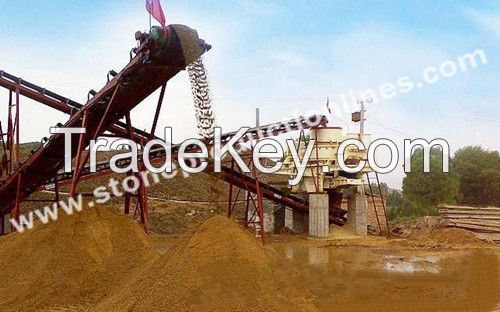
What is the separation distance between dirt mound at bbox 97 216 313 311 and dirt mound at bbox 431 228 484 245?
15.9 meters

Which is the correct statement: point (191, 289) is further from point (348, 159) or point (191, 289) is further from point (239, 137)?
point (348, 159)

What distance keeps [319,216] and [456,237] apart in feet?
20.8

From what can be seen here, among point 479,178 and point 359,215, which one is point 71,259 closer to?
point 359,215

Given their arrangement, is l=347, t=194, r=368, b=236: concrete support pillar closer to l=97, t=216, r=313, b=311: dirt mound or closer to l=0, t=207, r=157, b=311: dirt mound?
l=0, t=207, r=157, b=311: dirt mound

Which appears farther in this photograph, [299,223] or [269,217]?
[269,217]

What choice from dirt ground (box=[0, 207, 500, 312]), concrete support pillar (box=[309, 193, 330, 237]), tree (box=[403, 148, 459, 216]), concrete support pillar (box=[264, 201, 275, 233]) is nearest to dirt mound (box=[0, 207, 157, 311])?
dirt ground (box=[0, 207, 500, 312])

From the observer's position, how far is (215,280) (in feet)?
27.5

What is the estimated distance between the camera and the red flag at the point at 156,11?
12.5 meters

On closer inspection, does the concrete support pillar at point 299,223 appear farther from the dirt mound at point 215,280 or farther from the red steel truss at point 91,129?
the dirt mound at point 215,280

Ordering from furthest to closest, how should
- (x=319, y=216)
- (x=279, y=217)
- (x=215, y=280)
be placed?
(x=279, y=217) < (x=319, y=216) < (x=215, y=280)

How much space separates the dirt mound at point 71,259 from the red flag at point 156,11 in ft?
15.0

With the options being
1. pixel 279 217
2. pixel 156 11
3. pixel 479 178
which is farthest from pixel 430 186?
pixel 156 11

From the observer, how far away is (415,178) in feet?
167

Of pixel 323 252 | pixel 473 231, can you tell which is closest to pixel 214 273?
pixel 323 252
